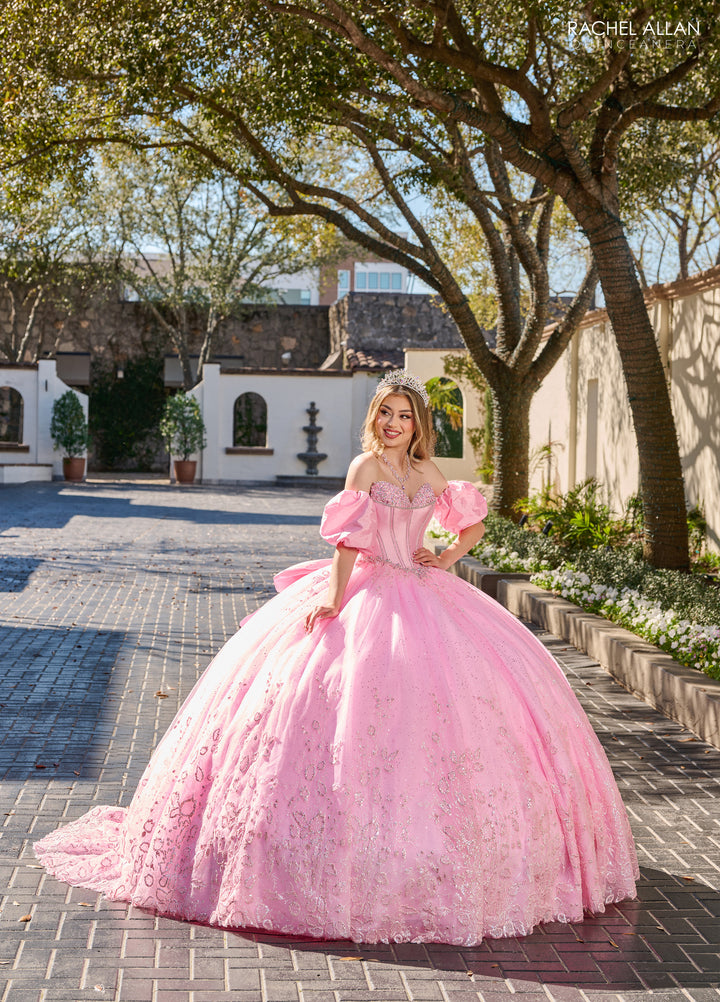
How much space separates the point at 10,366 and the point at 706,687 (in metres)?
22.5

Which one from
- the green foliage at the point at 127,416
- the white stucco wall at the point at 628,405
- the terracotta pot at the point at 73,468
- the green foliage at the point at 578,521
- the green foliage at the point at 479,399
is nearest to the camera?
the white stucco wall at the point at 628,405

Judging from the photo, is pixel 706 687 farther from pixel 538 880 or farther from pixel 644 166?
pixel 644 166

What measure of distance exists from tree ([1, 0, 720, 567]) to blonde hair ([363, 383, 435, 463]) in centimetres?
499

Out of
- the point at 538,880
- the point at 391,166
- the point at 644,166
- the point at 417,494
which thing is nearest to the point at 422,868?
the point at 538,880

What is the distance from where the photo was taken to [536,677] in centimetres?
362

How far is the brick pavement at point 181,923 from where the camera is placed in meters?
3.01

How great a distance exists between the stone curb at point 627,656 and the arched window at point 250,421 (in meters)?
19.4

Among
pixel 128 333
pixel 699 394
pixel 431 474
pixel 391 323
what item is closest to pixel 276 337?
pixel 391 323

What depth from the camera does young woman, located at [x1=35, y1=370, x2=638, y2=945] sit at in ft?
10.5

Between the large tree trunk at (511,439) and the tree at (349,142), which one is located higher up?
the tree at (349,142)

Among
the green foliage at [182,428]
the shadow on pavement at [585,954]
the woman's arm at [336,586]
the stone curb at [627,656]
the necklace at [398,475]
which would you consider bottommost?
the shadow on pavement at [585,954]

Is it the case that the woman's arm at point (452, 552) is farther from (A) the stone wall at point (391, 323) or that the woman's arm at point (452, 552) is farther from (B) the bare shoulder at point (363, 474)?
(A) the stone wall at point (391, 323)

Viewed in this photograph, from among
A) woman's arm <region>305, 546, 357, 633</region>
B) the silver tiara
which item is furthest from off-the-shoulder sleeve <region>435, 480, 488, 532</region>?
woman's arm <region>305, 546, 357, 633</region>

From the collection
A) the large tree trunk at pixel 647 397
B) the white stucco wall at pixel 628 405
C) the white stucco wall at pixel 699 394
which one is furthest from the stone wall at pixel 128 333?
the large tree trunk at pixel 647 397
